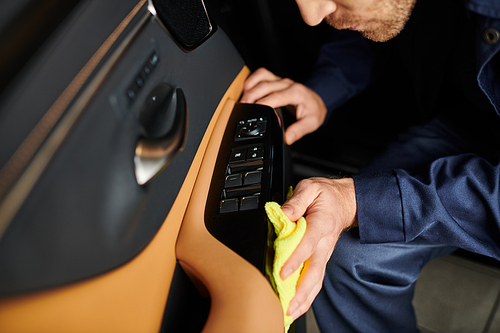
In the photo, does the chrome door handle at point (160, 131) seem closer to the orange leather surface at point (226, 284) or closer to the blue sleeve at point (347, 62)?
the orange leather surface at point (226, 284)

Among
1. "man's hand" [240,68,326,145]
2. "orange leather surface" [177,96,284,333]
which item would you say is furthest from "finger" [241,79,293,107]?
"orange leather surface" [177,96,284,333]

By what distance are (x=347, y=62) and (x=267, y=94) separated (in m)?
0.34

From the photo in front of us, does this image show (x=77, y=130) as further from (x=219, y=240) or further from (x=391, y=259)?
(x=391, y=259)

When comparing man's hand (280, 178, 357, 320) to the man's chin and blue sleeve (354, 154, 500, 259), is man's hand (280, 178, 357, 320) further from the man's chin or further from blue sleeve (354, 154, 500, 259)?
the man's chin

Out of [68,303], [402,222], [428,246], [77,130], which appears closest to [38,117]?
[77,130]

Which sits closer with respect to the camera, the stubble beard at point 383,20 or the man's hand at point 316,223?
the man's hand at point 316,223

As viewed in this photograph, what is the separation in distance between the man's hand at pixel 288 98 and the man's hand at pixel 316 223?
0.20m

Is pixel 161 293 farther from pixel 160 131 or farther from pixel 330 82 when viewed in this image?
pixel 330 82

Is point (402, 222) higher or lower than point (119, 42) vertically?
lower

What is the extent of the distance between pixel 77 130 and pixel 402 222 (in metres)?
0.49

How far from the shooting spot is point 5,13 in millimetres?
323

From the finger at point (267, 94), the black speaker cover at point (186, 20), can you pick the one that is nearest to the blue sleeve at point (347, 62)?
the finger at point (267, 94)

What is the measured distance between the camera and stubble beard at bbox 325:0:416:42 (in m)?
0.63

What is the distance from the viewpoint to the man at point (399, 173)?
49 cm
